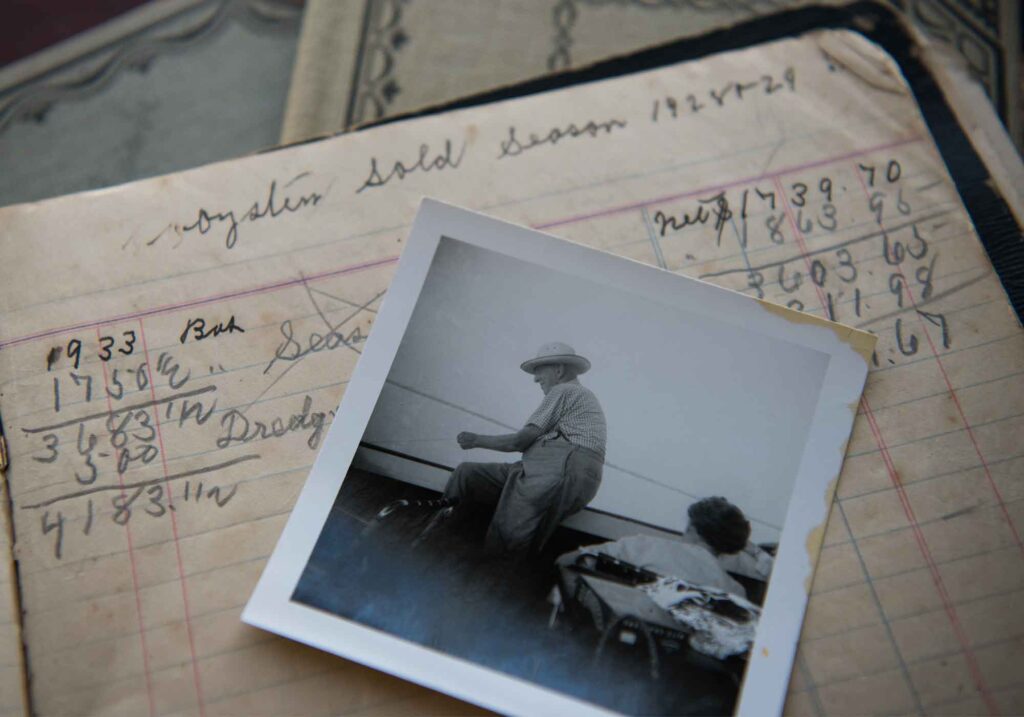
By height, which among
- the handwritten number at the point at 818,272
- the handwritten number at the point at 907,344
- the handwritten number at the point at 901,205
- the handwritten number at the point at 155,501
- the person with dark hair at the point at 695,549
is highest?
the handwritten number at the point at 901,205

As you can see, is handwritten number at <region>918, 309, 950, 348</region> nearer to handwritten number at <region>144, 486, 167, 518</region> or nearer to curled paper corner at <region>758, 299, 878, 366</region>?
curled paper corner at <region>758, 299, 878, 366</region>

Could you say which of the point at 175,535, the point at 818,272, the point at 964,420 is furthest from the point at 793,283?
the point at 175,535

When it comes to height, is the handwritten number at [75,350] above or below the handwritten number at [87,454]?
above

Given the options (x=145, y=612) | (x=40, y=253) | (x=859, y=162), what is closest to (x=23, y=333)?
(x=40, y=253)

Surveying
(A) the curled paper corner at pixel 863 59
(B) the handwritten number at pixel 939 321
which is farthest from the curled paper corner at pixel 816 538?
(A) the curled paper corner at pixel 863 59

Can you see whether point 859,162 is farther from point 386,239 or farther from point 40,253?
point 40,253

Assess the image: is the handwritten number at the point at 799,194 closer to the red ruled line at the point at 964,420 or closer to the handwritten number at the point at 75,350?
the red ruled line at the point at 964,420

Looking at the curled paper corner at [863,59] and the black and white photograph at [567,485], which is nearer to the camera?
the black and white photograph at [567,485]
